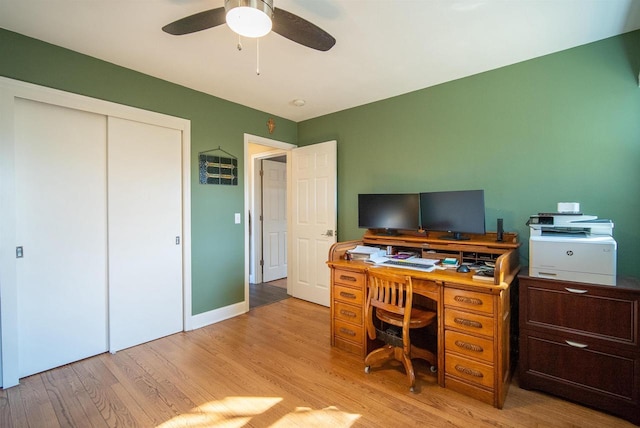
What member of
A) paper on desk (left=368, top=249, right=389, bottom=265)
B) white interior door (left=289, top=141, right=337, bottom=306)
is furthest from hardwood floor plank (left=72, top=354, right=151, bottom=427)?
white interior door (left=289, top=141, right=337, bottom=306)

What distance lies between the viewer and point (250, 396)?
205cm

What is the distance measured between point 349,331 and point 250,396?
3.23ft

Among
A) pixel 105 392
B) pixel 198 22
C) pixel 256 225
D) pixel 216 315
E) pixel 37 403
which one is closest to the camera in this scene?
pixel 198 22

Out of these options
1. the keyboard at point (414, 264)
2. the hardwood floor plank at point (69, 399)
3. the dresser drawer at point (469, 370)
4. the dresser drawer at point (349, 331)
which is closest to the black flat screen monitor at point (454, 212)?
the keyboard at point (414, 264)

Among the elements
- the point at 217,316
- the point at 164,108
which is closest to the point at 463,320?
the point at 217,316

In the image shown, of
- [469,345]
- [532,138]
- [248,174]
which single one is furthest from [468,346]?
[248,174]

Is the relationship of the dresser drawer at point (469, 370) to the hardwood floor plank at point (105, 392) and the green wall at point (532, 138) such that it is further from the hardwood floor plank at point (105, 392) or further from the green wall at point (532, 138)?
the hardwood floor plank at point (105, 392)

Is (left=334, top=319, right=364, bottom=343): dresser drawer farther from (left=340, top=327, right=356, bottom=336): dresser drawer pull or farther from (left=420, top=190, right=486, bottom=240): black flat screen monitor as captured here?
(left=420, top=190, right=486, bottom=240): black flat screen monitor

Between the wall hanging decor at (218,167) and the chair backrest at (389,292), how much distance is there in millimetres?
2040

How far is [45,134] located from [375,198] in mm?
2918

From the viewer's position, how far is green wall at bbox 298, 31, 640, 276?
2.19 m

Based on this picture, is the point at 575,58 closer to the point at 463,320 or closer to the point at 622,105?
the point at 622,105

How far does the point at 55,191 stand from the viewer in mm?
2350

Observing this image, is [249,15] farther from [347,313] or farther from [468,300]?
[347,313]
